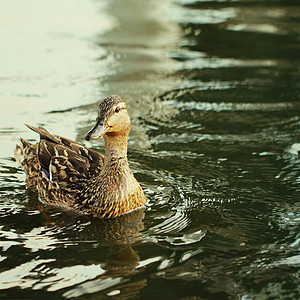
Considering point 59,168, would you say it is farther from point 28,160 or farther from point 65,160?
point 28,160

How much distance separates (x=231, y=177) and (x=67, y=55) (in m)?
6.36

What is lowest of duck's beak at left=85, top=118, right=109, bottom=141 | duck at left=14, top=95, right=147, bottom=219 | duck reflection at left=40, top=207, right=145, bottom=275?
duck reflection at left=40, top=207, right=145, bottom=275

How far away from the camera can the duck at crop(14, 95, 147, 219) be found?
609cm

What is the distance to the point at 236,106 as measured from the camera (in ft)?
31.4

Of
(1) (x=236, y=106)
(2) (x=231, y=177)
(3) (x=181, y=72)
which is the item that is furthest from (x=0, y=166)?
(3) (x=181, y=72)

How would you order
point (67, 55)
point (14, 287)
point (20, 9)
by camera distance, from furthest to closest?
point (20, 9)
point (67, 55)
point (14, 287)

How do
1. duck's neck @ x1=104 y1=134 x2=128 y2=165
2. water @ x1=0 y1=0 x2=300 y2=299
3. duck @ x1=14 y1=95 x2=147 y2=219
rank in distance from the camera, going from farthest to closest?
duck's neck @ x1=104 y1=134 x2=128 y2=165 < duck @ x1=14 y1=95 x2=147 y2=219 < water @ x1=0 y1=0 x2=300 y2=299

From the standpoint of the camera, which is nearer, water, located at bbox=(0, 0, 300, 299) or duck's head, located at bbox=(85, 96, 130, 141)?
water, located at bbox=(0, 0, 300, 299)

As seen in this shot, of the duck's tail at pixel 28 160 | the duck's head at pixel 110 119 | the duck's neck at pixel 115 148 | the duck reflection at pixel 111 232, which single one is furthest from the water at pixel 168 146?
the duck's head at pixel 110 119

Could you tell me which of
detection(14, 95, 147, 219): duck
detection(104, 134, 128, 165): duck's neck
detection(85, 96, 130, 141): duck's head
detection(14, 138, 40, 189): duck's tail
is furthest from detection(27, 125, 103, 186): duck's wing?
detection(85, 96, 130, 141): duck's head

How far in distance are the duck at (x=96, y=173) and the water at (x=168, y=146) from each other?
17cm

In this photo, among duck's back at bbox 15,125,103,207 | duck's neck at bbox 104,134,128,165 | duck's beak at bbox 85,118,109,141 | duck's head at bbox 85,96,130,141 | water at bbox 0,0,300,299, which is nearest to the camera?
water at bbox 0,0,300,299

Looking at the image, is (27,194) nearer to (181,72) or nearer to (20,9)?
(181,72)

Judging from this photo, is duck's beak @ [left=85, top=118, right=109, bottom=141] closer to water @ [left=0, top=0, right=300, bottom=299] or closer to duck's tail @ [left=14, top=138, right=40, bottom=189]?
water @ [left=0, top=0, right=300, bottom=299]
